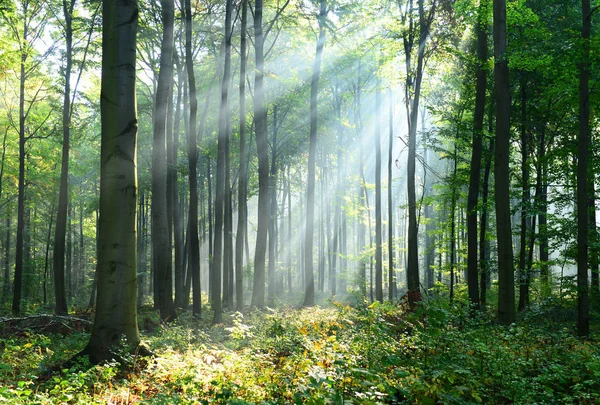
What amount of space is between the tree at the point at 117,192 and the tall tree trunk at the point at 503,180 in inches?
316

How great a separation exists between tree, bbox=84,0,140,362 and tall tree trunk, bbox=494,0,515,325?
8.04 m

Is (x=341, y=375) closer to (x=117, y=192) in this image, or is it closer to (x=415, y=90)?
(x=117, y=192)


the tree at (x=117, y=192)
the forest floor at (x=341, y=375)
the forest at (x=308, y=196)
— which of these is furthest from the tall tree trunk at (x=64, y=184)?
the tree at (x=117, y=192)

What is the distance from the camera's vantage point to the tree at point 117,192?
18.2 ft

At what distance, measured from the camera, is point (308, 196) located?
1741cm

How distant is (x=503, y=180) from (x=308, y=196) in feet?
29.2

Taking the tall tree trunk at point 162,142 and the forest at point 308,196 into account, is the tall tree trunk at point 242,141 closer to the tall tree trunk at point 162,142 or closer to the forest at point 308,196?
the forest at point 308,196

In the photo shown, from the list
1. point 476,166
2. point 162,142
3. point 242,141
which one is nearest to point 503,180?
point 476,166

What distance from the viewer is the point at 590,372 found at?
5.74m

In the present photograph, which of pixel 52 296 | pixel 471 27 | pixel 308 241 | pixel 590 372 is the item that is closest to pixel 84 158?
pixel 52 296

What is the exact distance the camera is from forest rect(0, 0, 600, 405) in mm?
5016

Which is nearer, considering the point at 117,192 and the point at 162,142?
the point at 117,192

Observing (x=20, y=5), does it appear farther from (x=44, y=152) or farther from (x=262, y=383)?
(x=262, y=383)

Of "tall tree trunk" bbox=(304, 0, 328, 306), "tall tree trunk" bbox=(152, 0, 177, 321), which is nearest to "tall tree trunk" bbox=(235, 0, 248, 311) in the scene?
"tall tree trunk" bbox=(304, 0, 328, 306)
